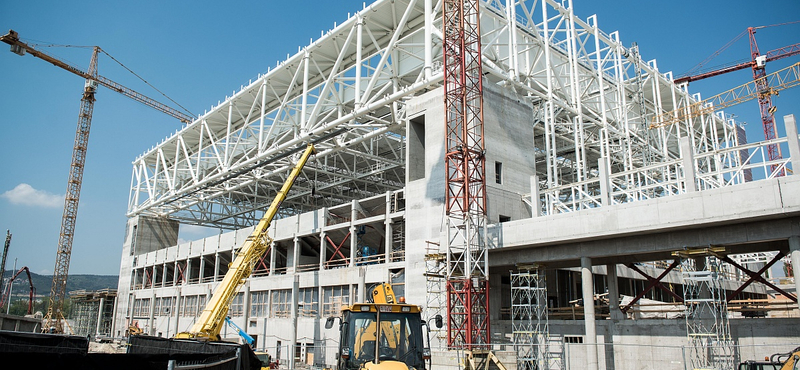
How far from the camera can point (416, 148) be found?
120ft

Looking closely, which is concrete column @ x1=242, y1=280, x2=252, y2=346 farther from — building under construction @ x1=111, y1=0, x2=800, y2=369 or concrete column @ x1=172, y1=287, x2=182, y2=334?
concrete column @ x1=172, y1=287, x2=182, y2=334

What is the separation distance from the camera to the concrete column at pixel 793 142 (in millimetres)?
22078

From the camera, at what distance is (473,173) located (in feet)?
103

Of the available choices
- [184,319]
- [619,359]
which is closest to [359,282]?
[619,359]

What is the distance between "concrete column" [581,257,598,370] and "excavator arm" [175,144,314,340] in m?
17.9

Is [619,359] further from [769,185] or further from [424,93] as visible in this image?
[424,93]

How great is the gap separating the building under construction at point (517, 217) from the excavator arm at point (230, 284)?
20.4 ft

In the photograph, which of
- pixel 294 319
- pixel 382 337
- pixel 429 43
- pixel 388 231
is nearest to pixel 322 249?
pixel 294 319

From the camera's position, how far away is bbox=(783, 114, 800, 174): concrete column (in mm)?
22078

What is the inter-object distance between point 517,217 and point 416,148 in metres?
7.56

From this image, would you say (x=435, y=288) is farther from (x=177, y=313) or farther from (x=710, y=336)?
(x=177, y=313)

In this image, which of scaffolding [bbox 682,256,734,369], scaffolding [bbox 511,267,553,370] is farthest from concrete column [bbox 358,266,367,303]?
scaffolding [bbox 682,256,734,369]

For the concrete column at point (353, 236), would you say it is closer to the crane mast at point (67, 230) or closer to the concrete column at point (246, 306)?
the concrete column at point (246, 306)

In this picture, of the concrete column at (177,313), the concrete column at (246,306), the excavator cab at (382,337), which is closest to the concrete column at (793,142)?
the excavator cab at (382,337)
